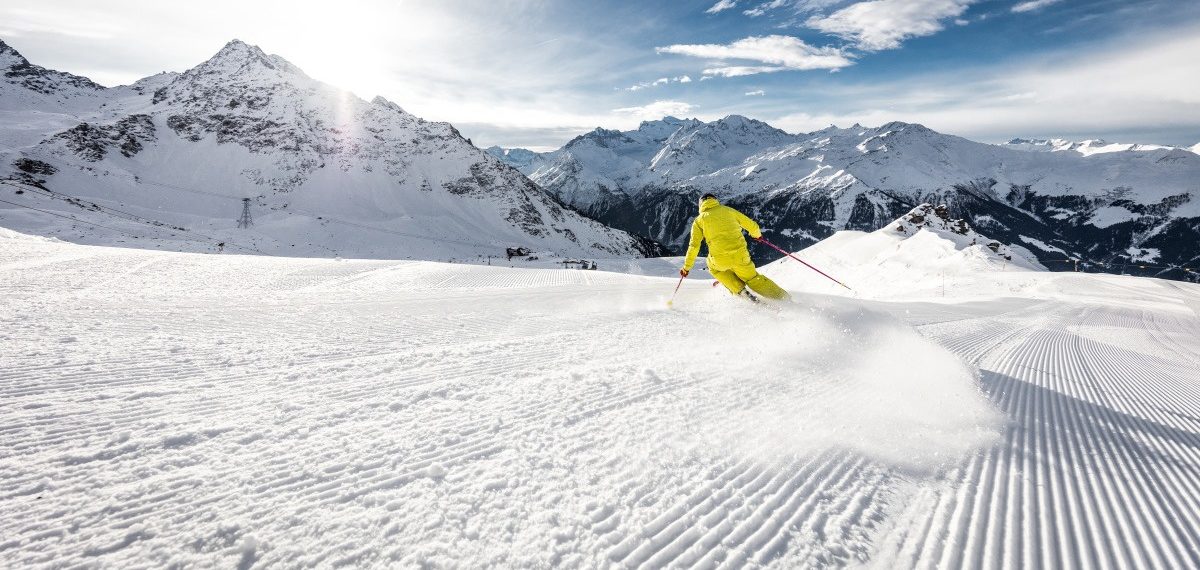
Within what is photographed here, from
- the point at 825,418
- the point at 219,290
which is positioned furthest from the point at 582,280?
the point at 825,418

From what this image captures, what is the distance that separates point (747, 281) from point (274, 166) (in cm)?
10668

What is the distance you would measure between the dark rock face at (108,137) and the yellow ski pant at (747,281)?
346 feet

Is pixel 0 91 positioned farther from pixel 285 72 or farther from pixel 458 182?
pixel 458 182

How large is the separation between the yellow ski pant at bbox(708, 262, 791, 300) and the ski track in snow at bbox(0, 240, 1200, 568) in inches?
40.7

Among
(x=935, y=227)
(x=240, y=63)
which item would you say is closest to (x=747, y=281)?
(x=935, y=227)

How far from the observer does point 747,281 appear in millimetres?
9031

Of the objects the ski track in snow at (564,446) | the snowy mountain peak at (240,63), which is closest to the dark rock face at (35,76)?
the snowy mountain peak at (240,63)

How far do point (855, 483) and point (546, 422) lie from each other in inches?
88.0

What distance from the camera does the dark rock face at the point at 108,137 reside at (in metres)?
76.5

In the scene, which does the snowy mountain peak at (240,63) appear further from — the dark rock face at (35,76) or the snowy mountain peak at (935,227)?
the snowy mountain peak at (935,227)

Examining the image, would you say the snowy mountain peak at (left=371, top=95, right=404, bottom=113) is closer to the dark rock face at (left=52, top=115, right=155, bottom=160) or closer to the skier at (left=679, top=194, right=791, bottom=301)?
the dark rock face at (left=52, top=115, right=155, bottom=160)

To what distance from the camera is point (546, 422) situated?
12.8ft

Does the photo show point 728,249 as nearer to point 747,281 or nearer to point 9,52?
point 747,281

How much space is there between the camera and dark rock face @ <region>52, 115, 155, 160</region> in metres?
76.5
